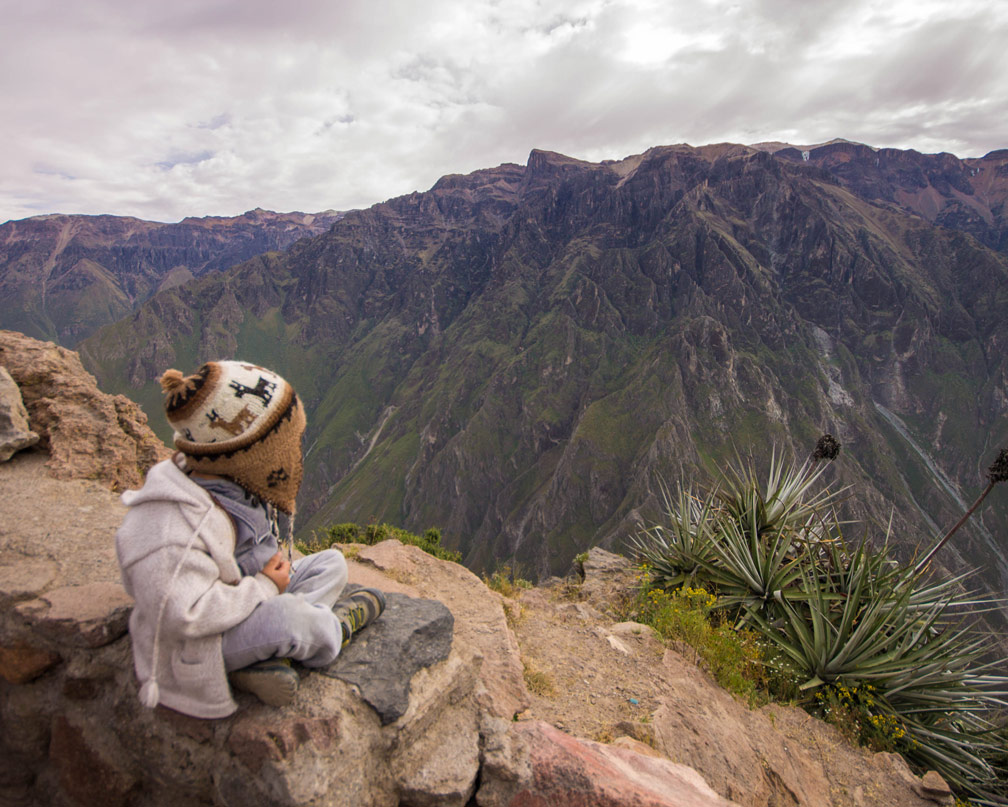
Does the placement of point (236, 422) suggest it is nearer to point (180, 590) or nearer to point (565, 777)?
point (180, 590)

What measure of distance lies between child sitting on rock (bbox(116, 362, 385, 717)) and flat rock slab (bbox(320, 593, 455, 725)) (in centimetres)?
25

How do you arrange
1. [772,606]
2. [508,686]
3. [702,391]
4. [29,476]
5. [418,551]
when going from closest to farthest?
[508,686] < [29,476] < [772,606] < [418,551] < [702,391]

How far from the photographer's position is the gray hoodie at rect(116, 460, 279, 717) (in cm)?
208

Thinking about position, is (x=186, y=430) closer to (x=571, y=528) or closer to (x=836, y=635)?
(x=836, y=635)

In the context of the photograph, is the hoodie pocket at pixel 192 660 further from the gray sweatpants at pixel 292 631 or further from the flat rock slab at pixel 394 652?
the flat rock slab at pixel 394 652

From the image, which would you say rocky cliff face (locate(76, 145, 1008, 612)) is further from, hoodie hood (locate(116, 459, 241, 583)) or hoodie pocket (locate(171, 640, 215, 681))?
hoodie hood (locate(116, 459, 241, 583))

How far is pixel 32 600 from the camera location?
10.3ft

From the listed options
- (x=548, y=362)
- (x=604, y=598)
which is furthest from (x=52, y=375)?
(x=548, y=362)

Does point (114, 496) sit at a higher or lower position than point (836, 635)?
higher

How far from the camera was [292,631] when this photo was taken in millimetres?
2383

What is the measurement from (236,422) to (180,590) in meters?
0.81

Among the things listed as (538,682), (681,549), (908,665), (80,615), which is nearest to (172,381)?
(80,615)

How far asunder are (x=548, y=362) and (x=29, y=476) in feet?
587

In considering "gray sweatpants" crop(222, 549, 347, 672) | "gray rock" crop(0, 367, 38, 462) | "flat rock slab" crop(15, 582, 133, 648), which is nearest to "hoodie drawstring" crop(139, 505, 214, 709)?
"gray sweatpants" crop(222, 549, 347, 672)
